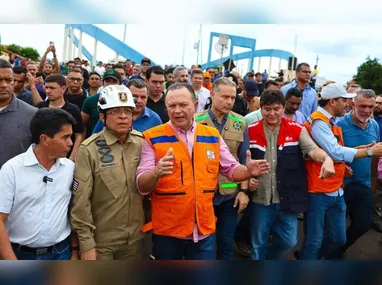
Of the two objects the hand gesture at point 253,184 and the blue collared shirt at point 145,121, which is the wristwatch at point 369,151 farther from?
the blue collared shirt at point 145,121

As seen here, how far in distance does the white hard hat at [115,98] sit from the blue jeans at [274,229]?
150 cm

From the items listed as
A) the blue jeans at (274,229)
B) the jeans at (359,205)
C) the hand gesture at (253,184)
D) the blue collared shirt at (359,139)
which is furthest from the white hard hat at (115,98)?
the jeans at (359,205)

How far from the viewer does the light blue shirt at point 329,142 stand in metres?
2.79

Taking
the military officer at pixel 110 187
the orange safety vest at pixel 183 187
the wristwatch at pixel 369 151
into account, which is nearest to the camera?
the military officer at pixel 110 187

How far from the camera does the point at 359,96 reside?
3432 millimetres

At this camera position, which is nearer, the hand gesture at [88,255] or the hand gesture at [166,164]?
the hand gesture at [166,164]

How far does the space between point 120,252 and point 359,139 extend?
255 centimetres

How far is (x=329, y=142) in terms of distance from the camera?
2881 mm

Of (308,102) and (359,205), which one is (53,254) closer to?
(359,205)

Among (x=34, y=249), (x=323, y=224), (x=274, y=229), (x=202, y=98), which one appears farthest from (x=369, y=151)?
(x=202, y=98)

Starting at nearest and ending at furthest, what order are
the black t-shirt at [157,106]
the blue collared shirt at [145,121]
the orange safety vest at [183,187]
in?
1. the orange safety vest at [183,187]
2. the blue collared shirt at [145,121]
3. the black t-shirt at [157,106]

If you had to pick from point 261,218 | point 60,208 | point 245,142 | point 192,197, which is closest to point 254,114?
point 245,142

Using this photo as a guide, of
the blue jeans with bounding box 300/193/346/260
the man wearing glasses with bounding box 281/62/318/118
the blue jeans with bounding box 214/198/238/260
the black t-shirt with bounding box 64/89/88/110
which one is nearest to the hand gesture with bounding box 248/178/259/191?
the blue jeans with bounding box 214/198/238/260

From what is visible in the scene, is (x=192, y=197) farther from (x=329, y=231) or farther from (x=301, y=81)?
(x=301, y=81)
